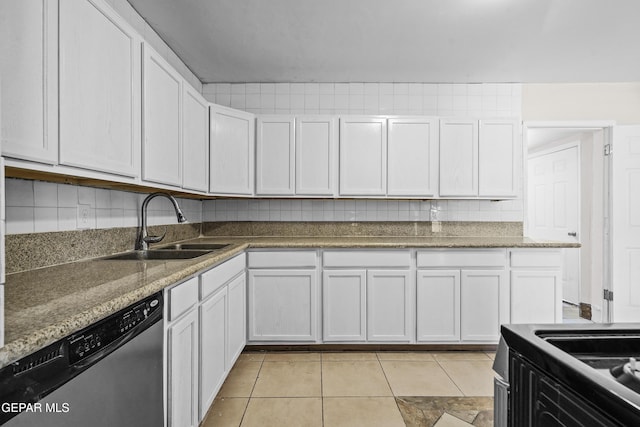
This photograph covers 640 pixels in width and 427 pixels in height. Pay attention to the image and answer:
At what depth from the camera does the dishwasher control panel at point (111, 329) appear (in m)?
0.87

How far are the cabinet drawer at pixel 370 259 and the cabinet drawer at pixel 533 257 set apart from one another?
0.87m

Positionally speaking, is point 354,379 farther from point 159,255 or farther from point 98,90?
point 98,90

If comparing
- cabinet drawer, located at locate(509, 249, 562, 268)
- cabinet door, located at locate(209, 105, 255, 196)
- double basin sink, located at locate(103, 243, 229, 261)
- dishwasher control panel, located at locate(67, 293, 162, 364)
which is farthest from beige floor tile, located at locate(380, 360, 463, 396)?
cabinet door, located at locate(209, 105, 255, 196)

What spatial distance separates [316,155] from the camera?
3059mm

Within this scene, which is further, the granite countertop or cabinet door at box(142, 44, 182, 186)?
cabinet door at box(142, 44, 182, 186)

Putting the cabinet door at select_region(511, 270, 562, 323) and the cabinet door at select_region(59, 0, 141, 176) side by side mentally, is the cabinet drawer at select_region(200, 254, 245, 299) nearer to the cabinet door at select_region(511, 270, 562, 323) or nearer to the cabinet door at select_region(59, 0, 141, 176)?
the cabinet door at select_region(59, 0, 141, 176)

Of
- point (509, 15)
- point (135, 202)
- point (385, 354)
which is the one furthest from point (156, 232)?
point (509, 15)

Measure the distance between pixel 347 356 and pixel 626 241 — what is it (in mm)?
2979

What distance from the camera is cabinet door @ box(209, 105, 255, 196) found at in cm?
275

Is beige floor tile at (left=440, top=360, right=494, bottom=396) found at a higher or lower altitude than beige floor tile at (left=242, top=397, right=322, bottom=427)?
higher

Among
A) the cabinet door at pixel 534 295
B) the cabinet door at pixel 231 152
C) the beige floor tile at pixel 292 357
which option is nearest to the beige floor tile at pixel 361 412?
the beige floor tile at pixel 292 357

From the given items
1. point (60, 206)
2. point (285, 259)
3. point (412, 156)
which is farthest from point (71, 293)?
point (412, 156)

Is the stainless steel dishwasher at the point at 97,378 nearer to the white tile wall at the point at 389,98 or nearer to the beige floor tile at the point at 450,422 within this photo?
the beige floor tile at the point at 450,422

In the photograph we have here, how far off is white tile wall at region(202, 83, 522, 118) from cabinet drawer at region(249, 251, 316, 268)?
58.5 inches
